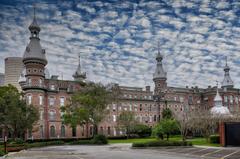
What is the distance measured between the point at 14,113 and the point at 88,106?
12620 millimetres

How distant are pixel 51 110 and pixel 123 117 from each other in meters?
17.0

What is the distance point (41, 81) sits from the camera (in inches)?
2625

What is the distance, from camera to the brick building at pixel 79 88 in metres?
65.5

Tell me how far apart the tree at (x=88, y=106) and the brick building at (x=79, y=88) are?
28.4ft

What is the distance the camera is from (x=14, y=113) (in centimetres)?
4791

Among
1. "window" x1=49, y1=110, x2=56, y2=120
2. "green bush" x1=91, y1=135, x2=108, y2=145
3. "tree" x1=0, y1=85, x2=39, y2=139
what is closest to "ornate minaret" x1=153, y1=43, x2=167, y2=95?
"window" x1=49, y1=110, x2=56, y2=120

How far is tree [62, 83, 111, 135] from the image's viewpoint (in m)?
53.4

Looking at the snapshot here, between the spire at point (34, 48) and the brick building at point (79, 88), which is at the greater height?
the spire at point (34, 48)

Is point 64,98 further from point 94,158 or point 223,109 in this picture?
point 94,158

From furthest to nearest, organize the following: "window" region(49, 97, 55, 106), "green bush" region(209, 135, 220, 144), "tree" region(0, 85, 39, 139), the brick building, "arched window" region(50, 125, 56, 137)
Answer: "window" region(49, 97, 55, 106)
"arched window" region(50, 125, 56, 137)
the brick building
"tree" region(0, 85, 39, 139)
"green bush" region(209, 135, 220, 144)

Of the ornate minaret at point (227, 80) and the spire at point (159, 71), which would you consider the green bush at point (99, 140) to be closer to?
the spire at point (159, 71)

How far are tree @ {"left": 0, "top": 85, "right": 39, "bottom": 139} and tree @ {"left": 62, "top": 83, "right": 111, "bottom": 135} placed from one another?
21.7ft

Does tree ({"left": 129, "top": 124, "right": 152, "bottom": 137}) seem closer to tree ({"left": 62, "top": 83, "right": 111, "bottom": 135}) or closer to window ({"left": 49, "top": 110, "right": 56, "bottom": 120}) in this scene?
tree ({"left": 62, "top": 83, "right": 111, "bottom": 135})

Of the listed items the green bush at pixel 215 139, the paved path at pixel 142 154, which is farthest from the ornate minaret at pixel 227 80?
the paved path at pixel 142 154
